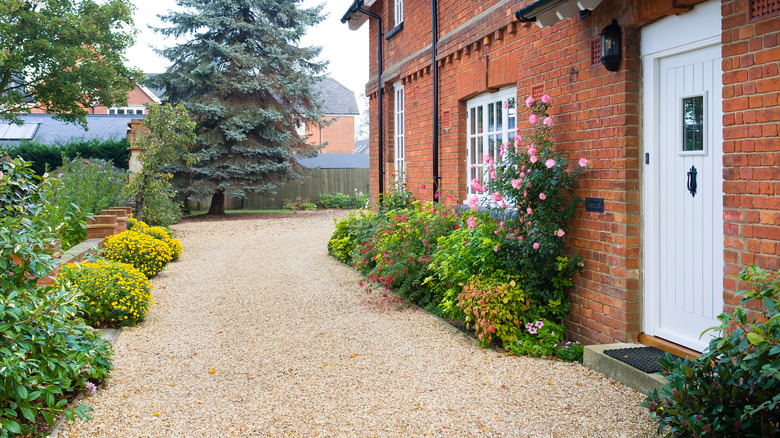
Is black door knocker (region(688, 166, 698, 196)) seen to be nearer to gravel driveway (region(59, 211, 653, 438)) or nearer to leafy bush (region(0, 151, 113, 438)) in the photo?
gravel driveway (region(59, 211, 653, 438))

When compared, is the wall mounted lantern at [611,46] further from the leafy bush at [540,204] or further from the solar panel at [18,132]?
the solar panel at [18,132]

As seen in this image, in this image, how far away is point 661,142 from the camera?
16.8 ft

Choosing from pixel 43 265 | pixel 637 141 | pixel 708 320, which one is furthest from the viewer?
pixel 637 141

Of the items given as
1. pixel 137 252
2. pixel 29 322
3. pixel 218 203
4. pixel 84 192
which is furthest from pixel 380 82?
pixel 218 203

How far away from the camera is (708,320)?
15.4 feet

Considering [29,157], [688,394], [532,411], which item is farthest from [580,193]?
[29,157]

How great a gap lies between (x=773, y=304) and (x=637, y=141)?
2313mm

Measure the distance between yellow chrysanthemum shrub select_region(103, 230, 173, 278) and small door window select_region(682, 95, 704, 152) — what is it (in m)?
8.23

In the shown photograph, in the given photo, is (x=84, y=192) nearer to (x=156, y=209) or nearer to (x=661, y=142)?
(x=156, y=209)

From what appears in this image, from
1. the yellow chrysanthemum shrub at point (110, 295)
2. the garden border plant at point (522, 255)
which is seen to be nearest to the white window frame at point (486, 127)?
the garden border plant at point (522, 255)

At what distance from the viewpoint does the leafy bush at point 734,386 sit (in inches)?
124

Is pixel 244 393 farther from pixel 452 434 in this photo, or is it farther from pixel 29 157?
pixel 29 157

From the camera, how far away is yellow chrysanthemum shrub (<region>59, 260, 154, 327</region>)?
22.2ft

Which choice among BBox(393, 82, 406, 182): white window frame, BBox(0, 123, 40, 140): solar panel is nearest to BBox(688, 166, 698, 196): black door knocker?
BBox(393, 82, 406, 182): white window frame
